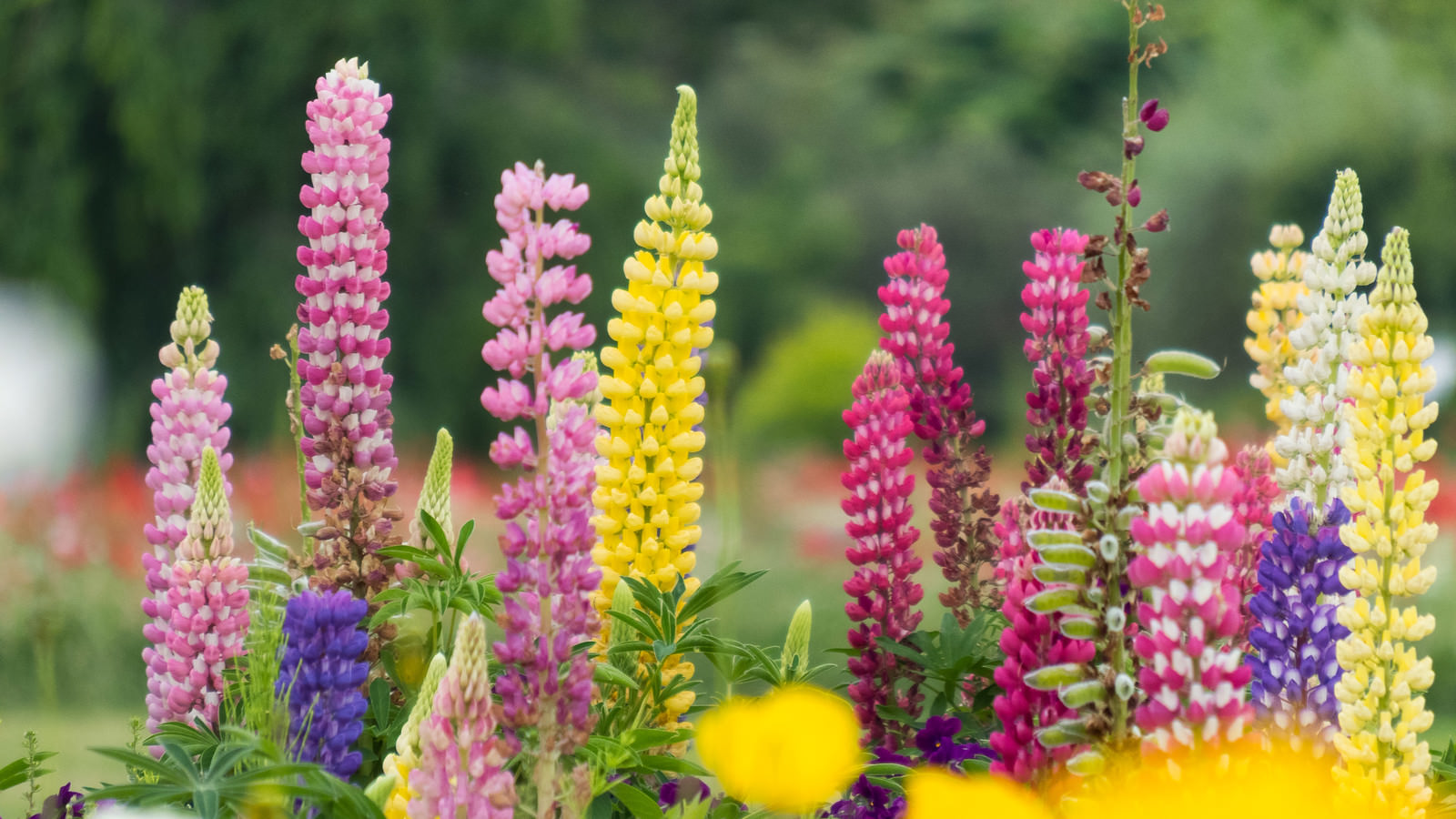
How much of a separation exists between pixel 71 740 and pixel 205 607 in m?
4.79

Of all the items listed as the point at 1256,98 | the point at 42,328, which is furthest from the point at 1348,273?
the point at 1256,98

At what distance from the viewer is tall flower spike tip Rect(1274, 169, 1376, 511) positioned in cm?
159

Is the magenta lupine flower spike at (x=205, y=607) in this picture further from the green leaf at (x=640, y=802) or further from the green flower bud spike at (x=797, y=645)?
the green flower bud spike at (x=797, y=645)

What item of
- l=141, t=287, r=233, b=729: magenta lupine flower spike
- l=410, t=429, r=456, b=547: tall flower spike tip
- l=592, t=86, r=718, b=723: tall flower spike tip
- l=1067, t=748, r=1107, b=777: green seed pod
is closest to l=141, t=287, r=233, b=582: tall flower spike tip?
l=141, t=287, r=233, b=729: magenta lupine flower spike

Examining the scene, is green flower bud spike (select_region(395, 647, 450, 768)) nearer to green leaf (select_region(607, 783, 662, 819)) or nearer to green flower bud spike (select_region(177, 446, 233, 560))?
green leaf (select_region(607, 783, 662, 819))

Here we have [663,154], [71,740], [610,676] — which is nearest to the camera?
[610,676]

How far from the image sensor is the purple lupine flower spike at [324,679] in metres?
1.42

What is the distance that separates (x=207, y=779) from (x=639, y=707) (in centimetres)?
54

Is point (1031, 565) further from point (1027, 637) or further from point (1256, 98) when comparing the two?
point (1256, 98)

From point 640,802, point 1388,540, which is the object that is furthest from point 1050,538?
point 640,802

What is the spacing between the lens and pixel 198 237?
11047mm

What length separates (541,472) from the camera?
4.34 feet

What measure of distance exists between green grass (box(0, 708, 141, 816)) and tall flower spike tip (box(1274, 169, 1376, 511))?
160 inches

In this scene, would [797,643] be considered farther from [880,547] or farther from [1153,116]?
[1153,116]
